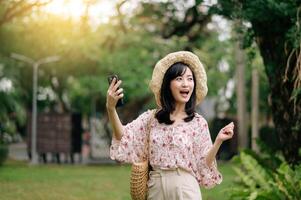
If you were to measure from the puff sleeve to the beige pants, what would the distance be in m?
0.21

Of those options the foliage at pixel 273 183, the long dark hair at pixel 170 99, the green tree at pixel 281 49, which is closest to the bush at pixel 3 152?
the foliage at pixel 273 183

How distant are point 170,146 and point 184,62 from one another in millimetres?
657

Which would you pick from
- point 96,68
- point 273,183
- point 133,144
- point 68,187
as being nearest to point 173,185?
point 133,144

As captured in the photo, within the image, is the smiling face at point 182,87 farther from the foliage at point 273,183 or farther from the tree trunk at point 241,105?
the tree trunk at point 241,105

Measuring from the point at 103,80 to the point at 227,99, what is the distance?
63.0 feet

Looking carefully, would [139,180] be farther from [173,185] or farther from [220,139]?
[220,139]

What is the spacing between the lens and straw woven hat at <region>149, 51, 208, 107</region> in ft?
17.1

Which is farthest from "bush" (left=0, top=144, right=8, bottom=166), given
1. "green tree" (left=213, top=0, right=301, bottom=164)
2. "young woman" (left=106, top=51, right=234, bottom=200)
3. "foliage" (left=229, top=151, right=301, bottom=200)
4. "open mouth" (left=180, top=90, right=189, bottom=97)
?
"open mouth" (left=180, top=90, right=189, bottom=97)

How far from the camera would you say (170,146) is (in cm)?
498

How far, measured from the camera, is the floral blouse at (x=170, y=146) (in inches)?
196

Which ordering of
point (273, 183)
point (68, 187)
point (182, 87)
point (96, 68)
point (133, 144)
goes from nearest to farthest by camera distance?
point (182, 87), point (133, 144), point (273, 183), point (68, 187), point (96, 68)

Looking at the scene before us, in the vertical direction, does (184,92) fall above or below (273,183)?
above

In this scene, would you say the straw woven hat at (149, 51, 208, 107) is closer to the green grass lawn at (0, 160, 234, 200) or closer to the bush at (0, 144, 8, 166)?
the green grass lawn at (0, 160, 234, 200)

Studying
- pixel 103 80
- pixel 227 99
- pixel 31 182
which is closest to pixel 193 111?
pixel 31 182
